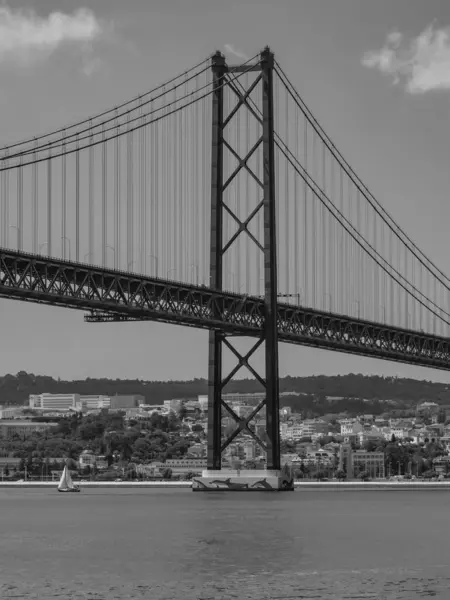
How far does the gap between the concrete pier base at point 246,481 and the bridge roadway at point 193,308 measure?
5018mm

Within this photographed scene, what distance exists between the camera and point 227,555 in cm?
3275

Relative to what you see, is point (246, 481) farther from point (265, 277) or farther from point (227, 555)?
point (227, 555)

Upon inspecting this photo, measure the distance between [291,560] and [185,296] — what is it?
27.6m

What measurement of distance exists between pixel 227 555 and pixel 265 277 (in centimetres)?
2878

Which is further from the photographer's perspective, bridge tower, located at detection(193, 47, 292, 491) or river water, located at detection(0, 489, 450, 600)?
bridge tower, located at detection(193, 47, 292, 491)

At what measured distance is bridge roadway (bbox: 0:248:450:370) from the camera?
51469 mm

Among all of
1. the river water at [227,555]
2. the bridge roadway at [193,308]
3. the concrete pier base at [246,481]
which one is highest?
the bridge roadway at [193,308]

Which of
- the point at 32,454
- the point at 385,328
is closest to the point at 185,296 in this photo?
the point at 385,328

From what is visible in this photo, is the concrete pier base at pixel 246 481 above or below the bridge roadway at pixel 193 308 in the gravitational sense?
below

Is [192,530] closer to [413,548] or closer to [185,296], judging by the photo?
[413,548]

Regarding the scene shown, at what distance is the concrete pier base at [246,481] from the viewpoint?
61.3 m

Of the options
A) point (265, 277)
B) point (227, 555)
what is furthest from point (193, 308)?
point (227, 555)

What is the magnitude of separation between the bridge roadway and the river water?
266 inches

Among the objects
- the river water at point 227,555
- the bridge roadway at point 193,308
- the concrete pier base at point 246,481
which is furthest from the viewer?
the concrete pier base at point 246,481
